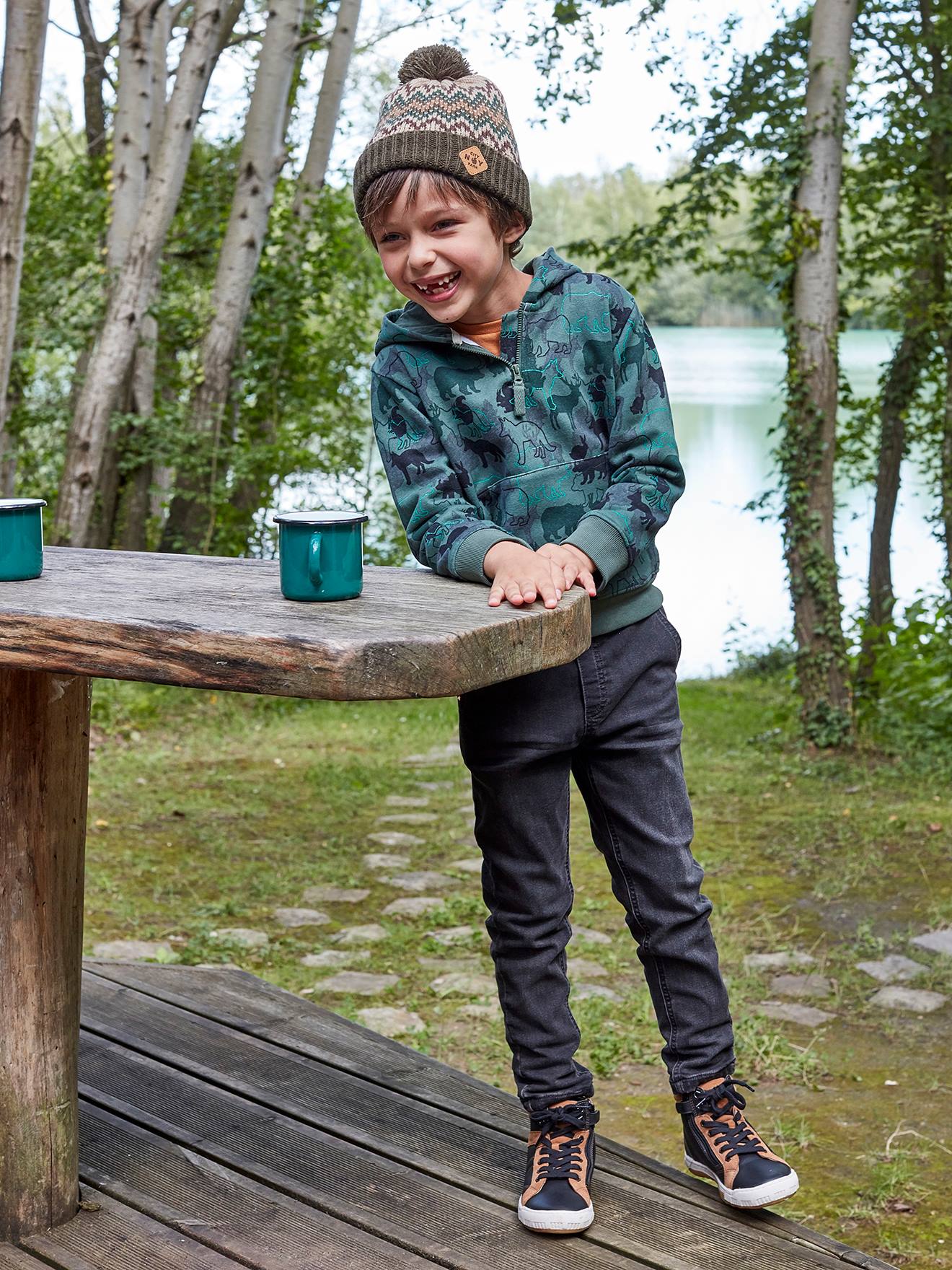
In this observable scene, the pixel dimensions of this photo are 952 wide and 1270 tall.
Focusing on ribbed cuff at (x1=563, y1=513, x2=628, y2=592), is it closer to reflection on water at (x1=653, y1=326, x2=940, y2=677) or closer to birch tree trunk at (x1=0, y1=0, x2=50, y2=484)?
birch tree trunk at (x1=0, y1=0, x2=50, y2=484)

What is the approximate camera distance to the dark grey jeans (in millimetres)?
2020

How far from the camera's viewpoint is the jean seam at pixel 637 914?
209 cm

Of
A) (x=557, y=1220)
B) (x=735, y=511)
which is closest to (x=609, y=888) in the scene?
(x=557, y=1220)

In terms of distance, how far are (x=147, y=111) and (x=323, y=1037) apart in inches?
239

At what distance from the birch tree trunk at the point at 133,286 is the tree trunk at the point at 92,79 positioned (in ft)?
12.4

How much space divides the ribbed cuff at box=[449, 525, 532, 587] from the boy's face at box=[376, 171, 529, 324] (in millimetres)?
352

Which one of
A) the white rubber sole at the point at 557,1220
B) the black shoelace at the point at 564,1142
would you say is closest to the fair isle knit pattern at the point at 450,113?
the black shoelace at the point at 564,1142

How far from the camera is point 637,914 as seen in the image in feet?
6.88

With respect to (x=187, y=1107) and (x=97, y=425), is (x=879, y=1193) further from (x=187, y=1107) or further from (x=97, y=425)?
(x=97, y=425)

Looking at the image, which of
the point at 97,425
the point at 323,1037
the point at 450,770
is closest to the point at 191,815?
the point at 450,770

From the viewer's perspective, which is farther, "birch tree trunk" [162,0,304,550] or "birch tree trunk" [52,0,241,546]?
"birch tree trunk" [162,0,304,550]

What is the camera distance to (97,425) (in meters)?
6.99

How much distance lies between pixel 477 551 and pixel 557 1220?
940 mm

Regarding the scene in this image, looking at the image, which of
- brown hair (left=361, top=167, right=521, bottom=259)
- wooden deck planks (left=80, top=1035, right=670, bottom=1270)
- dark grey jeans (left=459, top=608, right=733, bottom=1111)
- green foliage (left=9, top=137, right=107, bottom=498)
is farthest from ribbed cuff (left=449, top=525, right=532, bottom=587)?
green foliage (left=9, top=137, right=107, bottom=498)
